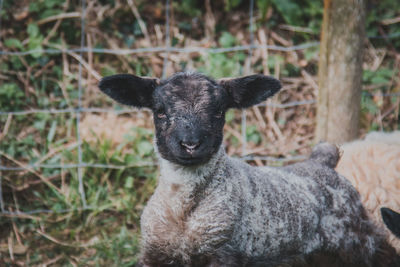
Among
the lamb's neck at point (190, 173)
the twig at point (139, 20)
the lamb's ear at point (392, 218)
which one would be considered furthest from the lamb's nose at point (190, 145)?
the twig at point (139, 20)

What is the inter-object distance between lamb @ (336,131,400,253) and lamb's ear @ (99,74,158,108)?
2.06 meters

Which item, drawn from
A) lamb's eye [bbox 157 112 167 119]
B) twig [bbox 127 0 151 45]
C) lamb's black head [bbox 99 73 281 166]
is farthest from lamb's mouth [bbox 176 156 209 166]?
twig [bbox 127 0 151 45]

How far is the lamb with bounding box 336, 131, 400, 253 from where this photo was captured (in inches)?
160

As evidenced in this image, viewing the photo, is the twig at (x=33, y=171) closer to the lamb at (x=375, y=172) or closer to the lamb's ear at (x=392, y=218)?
the lamb at (x=375, y=172)

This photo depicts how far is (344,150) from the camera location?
4461 millimetres

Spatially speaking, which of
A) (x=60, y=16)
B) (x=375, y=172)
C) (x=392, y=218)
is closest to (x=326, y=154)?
(x=375, y=172)

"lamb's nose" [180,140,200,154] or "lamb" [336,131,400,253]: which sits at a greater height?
"lamb's nose" [180,140,200,154]

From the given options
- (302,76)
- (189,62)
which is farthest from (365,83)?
(189,62)

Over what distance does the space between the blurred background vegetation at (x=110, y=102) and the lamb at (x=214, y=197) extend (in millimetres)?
1308

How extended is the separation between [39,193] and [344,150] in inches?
128

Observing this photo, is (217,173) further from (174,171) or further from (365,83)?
(365,83)

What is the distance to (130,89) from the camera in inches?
132

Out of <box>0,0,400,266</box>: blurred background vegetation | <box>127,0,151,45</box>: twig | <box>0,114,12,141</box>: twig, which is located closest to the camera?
<box>0,0,400,266</box>: blurred background vegetation

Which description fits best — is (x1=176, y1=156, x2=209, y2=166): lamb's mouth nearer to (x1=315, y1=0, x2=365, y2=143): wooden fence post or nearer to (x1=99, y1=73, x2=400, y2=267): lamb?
(x1=99, y1=73, x2=400, y2=267): lamb
